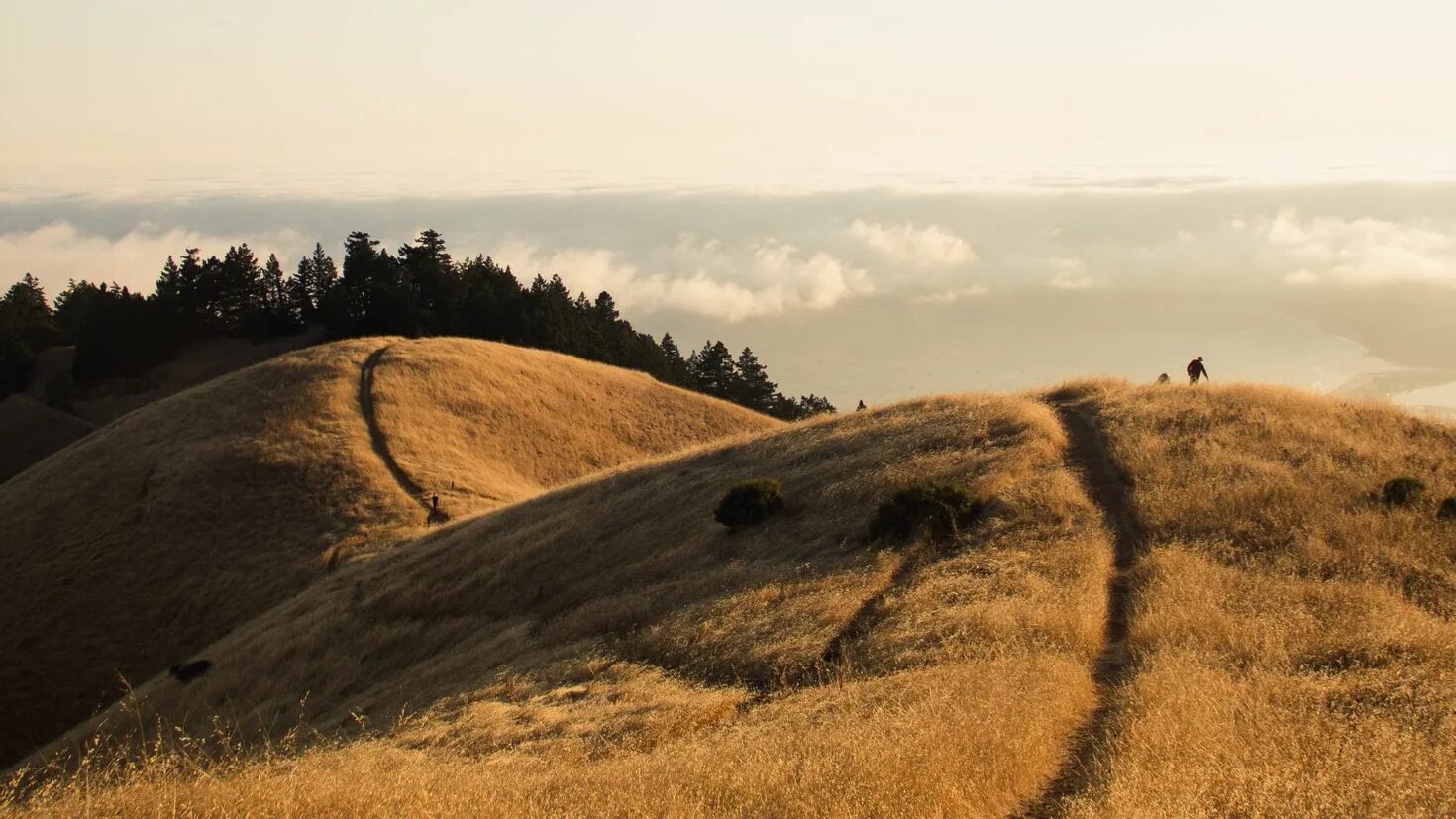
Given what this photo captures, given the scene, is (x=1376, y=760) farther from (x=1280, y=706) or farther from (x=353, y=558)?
(x=353, y=558)

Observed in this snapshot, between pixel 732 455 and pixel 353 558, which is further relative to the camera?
pixel 353 558

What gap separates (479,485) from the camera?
2112 inches

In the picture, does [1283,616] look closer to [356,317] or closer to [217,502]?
[217,502]

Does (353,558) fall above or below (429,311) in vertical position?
below

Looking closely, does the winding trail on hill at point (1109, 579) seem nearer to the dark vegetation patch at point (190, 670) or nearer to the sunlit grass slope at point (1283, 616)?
the sunlit grass slope at point (1283, 616)

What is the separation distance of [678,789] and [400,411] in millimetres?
53046

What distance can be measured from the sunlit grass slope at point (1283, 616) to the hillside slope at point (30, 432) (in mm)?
78289

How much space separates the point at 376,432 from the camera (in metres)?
57.0

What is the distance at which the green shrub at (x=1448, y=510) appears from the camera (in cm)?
2139

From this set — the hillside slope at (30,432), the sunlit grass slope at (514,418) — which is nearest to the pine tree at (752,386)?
the sunlit grass slope at (514,418)

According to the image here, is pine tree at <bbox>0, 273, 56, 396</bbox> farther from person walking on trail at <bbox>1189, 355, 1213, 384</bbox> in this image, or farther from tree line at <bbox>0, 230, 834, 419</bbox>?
person walking on trail at <bbox>1189, 355, 1213, 384</bbox>


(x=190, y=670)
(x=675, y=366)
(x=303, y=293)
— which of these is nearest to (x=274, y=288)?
(x=303, y=293)

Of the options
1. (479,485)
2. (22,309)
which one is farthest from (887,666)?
(22,309)

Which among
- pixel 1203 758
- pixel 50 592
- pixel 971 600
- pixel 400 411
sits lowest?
pixel 50 592
